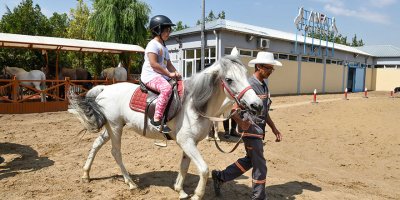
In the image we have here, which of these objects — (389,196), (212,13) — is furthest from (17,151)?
(212,13)

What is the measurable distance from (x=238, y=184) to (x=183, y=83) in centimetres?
183

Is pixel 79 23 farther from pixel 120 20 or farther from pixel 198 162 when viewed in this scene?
pixel 198 162

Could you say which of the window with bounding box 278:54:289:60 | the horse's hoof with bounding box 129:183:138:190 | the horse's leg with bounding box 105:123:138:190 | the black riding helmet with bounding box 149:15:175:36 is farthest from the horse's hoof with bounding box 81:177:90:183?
the window with bounding box 278:54:289:60

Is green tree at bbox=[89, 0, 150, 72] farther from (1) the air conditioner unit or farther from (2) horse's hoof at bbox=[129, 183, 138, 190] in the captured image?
(2) horse's hoof at bbox=[129, 183, 138, 190]

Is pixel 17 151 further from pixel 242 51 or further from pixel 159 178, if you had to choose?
pixel 242 51

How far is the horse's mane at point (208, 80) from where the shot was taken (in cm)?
329

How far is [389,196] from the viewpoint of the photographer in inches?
178

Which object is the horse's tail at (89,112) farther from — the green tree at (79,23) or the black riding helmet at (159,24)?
the green tree at (79,23)

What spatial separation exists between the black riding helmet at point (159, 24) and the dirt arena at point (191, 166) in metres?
2.18

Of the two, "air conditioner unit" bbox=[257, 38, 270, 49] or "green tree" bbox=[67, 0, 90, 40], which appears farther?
"green tree" bbox=[67, 0, 90, 40]

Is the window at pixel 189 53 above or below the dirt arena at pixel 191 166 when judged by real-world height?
above

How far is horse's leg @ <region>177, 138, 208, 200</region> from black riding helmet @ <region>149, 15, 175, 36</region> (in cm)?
141

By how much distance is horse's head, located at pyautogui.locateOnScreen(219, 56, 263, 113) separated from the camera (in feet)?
9.75

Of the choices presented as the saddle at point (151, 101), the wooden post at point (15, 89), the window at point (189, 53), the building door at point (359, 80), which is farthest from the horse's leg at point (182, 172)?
the building door at point (359, 80)
